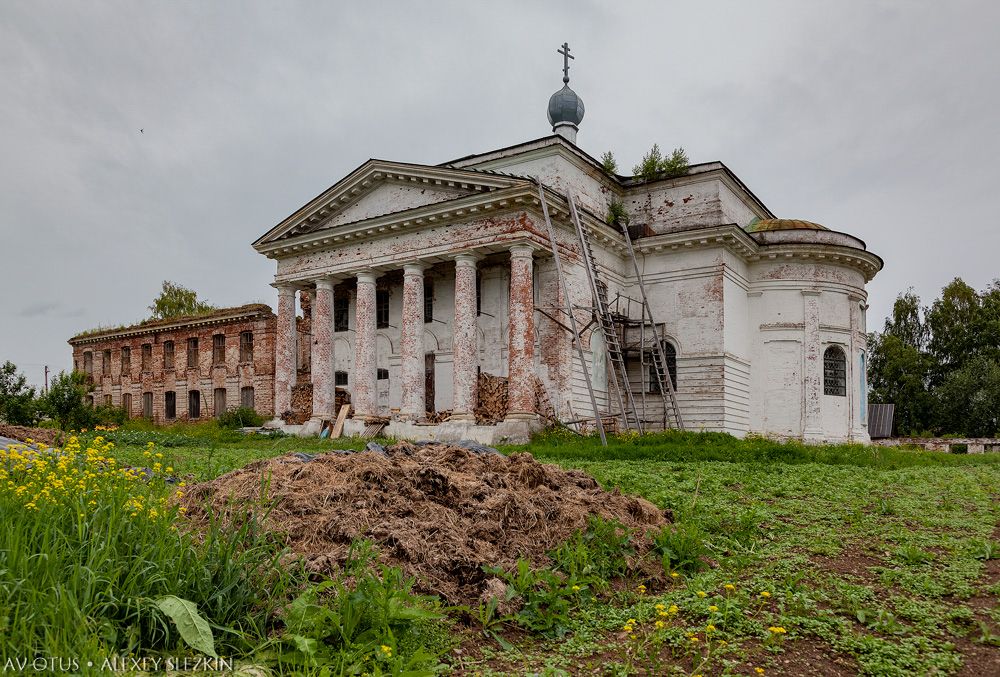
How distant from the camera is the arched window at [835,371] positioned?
72.4 feet

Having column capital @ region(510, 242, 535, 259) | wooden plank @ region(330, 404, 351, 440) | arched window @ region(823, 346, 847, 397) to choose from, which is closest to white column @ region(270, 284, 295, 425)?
wooden plank @ region(330, 404, 351, 440)

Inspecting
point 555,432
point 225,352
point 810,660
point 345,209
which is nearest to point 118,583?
point 810,660

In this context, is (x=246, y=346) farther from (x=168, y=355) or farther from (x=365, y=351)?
(x=365, y=351)

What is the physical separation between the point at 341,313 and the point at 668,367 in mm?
11639

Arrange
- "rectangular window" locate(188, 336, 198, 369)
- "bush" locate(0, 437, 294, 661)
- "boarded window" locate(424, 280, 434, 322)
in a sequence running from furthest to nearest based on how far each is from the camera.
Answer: "rectangular window" locate(188, 336, 198, 369), "boarded window" locate(424, 280, 434, 322), "bush" locate(0, 437, 294, 661)

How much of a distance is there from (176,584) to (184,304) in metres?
46.6

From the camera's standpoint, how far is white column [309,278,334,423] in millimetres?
23344

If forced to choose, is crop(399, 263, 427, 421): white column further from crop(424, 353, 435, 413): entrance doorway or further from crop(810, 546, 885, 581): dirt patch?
crop(810, 546, 885, 581): dirt patch

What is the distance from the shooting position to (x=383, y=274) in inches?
906

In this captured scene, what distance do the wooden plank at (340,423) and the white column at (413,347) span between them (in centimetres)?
236

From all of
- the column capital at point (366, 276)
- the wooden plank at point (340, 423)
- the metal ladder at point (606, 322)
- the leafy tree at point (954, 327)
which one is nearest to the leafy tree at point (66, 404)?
the wooden plank at point (340, 423)

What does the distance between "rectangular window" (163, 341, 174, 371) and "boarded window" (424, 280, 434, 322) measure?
16.2 m

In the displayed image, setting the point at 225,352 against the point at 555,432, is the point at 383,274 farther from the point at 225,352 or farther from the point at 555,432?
the point at 225,352

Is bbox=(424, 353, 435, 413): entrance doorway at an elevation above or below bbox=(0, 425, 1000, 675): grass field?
above
